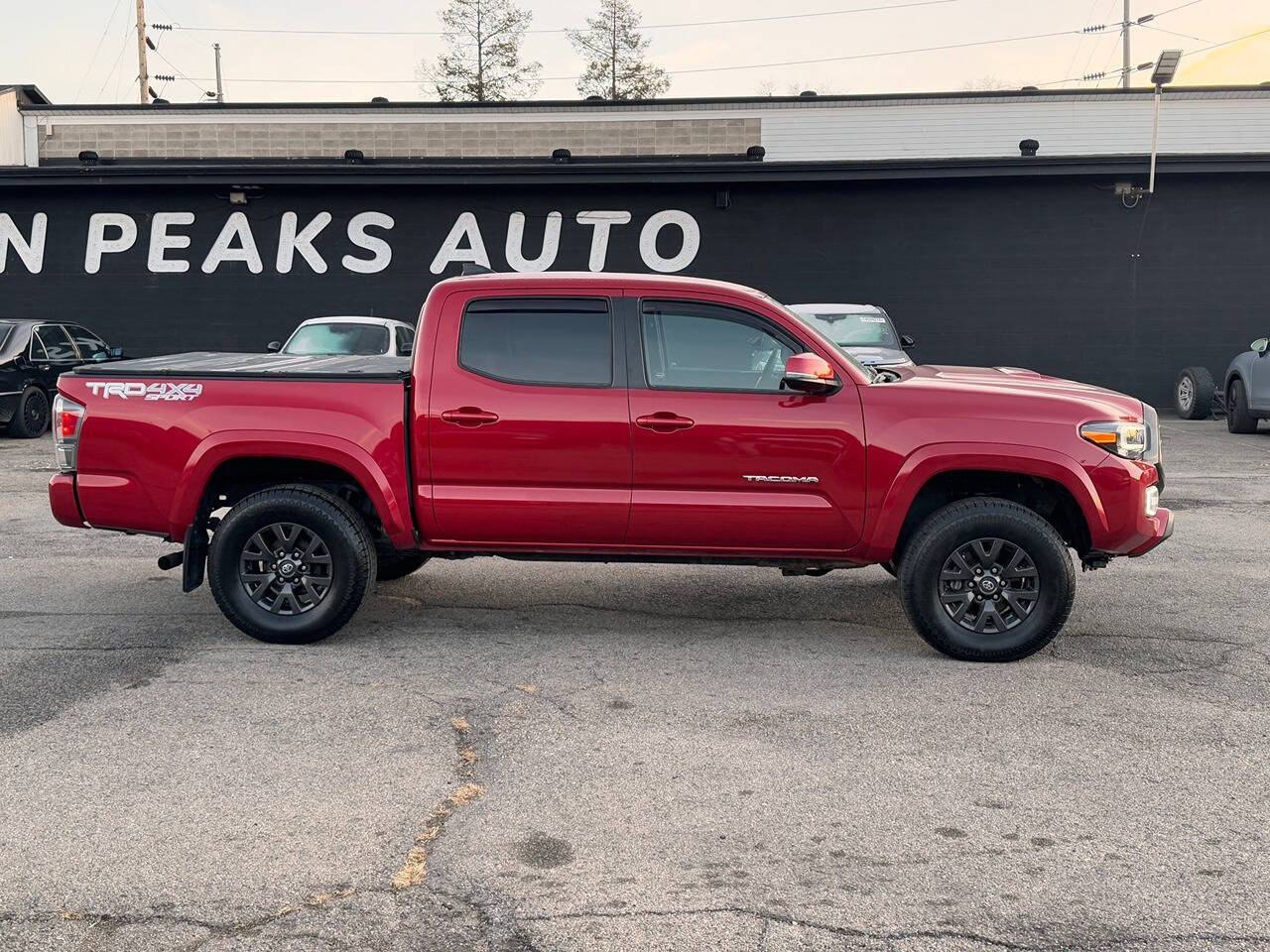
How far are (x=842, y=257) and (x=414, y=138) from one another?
900 cm

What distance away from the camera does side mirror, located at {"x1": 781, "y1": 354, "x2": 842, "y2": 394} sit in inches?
235

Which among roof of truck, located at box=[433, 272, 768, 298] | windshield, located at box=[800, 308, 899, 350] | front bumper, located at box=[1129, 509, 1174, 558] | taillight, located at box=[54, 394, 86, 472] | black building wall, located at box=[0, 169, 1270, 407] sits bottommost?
front bumper, located at box=[1129, 509, 1174, 558]

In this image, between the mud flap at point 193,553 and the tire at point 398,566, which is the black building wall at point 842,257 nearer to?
the tire at point 398,566

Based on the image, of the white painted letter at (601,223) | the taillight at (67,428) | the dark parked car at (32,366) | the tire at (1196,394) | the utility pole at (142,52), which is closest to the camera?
the taillight at (67,428)

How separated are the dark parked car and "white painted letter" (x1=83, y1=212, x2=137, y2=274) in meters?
5.15

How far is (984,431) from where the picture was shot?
238 inches

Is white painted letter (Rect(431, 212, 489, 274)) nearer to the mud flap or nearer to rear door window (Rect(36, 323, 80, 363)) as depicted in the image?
rear door window (Rect(36, 323, 80, 363))

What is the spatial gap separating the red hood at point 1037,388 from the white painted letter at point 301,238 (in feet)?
56.1

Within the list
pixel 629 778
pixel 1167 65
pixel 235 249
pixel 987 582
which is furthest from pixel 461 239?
pixel 629 778

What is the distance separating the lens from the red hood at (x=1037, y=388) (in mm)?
6184

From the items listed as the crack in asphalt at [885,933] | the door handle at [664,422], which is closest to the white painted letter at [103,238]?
the door handle at [664,422]

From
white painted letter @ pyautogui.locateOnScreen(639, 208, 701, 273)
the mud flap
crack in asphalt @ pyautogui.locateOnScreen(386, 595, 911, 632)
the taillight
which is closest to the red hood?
crack in asphalt @ pyautogui.locateOnScreen(386, 595, 911, 632)

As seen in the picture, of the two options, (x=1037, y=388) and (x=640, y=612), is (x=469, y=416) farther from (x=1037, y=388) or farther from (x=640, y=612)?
(x=1037, y=388)

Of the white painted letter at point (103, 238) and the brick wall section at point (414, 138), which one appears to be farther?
the brick wall section at point (414, 138)
